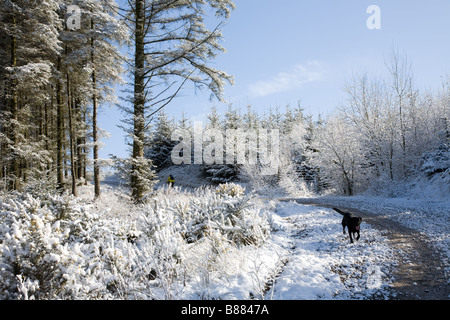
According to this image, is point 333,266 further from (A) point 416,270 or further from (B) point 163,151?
(B) point 163,151

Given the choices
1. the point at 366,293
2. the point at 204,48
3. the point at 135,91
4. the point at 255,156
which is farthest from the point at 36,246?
the point at 255,156

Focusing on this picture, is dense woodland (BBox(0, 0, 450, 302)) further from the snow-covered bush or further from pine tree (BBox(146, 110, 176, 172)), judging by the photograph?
pine tree (BBox(146, 110, 176, 172))

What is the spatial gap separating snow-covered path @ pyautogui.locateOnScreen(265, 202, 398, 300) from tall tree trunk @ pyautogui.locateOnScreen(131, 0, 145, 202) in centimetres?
525

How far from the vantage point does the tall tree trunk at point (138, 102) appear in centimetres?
838

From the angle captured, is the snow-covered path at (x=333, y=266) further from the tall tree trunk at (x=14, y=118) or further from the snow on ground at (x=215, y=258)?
the tall tree trunk at (x=14, y=118)

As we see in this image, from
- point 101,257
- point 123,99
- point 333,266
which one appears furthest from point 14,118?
point 333,266

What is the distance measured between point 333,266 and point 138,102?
7851 millimetres

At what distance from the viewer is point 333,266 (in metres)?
4.06

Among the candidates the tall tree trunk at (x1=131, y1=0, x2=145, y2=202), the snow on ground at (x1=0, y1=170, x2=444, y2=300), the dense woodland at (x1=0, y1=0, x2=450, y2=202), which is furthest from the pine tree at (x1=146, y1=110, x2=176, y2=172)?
the snow on ground at (x1=0, y1=170, x2=444, y2=300)

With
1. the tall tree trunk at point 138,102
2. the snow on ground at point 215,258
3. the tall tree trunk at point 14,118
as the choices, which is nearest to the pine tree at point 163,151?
the tall tree trunk at point 14,118

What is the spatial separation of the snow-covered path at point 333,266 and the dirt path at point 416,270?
0.48 ft
